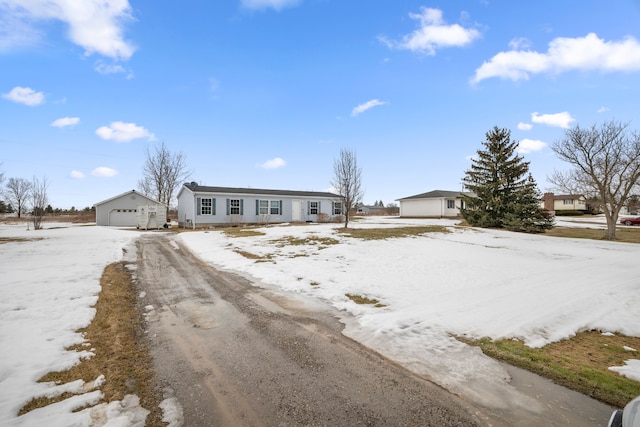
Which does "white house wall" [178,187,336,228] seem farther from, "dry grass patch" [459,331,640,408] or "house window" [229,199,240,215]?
"dry grass patch" [459,331,640,408]

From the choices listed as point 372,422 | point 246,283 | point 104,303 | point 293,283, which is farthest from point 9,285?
point 372,422

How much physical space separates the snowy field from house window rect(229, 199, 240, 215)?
13593 millimetres

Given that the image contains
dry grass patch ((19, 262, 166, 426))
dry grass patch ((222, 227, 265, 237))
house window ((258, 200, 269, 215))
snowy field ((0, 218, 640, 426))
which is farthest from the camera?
house window ((258, 200, 269, 215))

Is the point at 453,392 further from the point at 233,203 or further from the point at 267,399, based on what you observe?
the point at 233,203

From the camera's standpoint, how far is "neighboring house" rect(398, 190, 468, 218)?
122 ft

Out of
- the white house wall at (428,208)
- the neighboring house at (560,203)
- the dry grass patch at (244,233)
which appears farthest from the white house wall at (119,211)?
the neighboring house at (560,203)

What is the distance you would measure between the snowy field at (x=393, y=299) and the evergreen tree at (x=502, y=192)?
860 cm

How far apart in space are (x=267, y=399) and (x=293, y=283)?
4652 millimetres

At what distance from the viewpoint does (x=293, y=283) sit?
738cm

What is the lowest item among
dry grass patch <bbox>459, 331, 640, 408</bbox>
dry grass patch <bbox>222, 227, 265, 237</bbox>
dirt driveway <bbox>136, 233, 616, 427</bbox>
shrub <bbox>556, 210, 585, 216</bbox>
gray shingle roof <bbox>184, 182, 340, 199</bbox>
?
dry grass patch <bbox>459, 331, 640, 408</bbox>

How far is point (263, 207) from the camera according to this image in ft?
90.8

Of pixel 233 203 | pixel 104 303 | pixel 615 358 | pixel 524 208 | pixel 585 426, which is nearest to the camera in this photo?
pixel 585 426

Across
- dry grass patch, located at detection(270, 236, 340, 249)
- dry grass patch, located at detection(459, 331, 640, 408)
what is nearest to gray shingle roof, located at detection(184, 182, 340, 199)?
dry grass patch, located at detection(270, 236, 340, 249)

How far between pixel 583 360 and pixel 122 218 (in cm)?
3774
